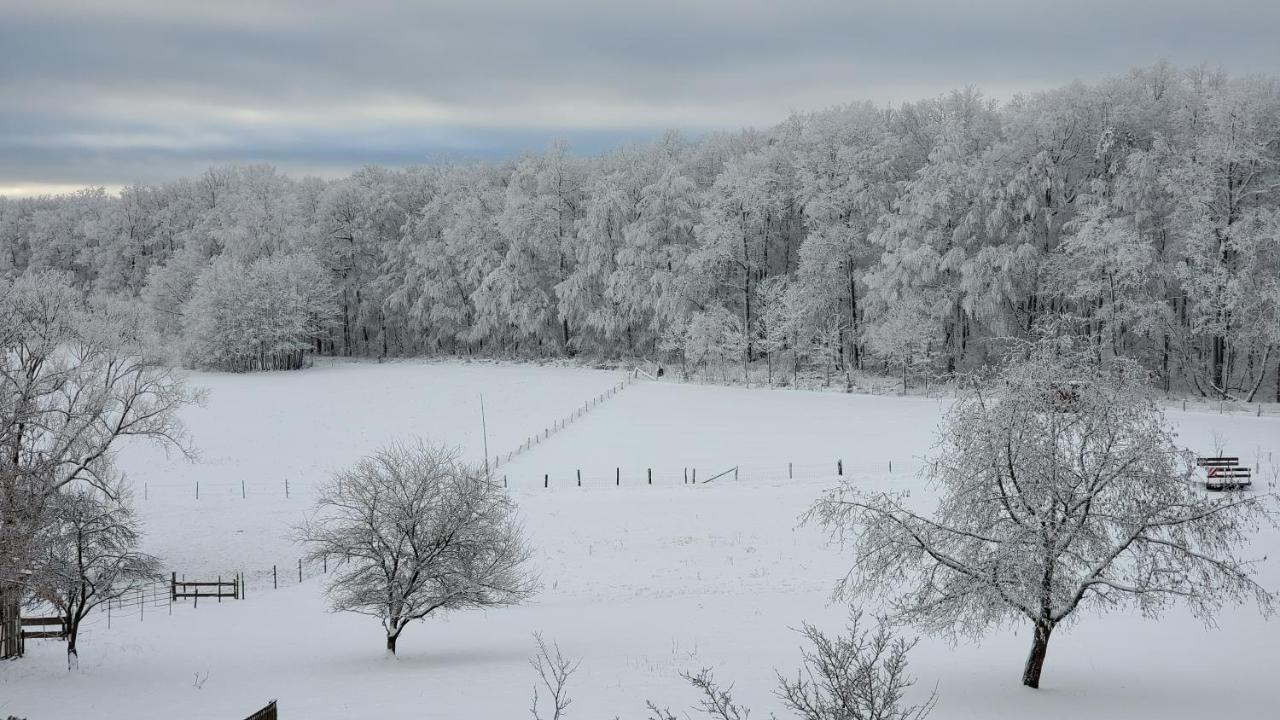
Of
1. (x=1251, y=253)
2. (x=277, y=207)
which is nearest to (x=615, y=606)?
(x=1251, y=253)

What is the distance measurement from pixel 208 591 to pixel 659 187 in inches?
1820

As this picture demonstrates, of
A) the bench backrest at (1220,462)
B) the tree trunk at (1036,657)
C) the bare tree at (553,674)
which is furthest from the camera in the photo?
the bench backrest at (1220,462)

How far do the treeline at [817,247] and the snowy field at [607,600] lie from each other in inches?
322

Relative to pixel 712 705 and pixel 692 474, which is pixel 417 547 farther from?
pixel 692 474

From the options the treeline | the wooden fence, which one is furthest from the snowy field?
the treeline

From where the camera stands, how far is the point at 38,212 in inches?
4380

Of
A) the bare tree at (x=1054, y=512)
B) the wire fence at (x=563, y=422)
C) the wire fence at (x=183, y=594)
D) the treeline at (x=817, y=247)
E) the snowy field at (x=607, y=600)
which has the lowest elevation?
the wire fence at (x=183, y=594)

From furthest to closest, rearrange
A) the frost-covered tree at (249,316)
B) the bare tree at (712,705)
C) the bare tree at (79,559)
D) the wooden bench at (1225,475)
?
the frost-covered tree at (249,316) → the wooden bench at (1225,475) → the bare tree at (79,559) → the bare tree at (712,705)

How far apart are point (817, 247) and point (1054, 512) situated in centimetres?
4610

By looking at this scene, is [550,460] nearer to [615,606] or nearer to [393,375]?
[615,606]

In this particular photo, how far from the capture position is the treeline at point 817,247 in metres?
48.8

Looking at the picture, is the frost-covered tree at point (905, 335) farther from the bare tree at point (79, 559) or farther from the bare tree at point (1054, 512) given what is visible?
the bare tree at point (79, 559)

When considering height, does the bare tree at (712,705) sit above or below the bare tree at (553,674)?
above

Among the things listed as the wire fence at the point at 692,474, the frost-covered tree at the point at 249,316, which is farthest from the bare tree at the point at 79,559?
the frost-covered tree at the point at 249,316
